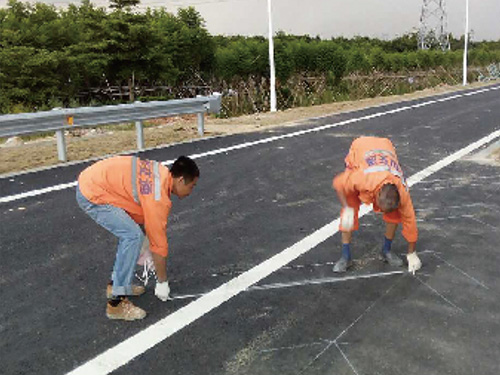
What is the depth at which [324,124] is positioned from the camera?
43.8 ft

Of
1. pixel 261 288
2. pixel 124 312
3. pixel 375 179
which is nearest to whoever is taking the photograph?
pixel 124 312

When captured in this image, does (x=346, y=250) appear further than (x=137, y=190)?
Yes

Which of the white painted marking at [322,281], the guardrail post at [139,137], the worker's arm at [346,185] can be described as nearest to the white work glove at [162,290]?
the white painted marking at [322,281]

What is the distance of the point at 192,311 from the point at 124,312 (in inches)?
18.2

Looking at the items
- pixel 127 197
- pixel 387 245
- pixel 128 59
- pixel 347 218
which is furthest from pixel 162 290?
pixel 128 59

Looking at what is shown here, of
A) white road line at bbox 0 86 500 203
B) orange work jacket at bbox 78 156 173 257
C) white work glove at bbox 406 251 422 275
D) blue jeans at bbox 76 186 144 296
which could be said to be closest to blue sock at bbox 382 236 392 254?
white work glove at bbox 406 251 422 275

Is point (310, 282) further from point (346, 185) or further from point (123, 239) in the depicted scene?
point (123, 239)

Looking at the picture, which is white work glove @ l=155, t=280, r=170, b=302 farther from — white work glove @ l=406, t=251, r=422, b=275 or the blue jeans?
white work glove @ l=406, t=251, r=422, b=275

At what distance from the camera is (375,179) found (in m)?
3.92

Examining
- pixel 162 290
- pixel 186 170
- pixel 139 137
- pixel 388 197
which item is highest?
pixel 186 170

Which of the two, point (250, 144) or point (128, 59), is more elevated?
point (128, 59)

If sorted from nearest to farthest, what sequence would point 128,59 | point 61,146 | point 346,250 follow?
point 346,250 < point 61,146 < point 128,59

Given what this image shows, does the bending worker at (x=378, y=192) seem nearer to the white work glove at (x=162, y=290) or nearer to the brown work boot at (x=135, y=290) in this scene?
the white work glove at (x=162, y=290)

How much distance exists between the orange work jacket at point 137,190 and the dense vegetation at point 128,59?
2334cm
